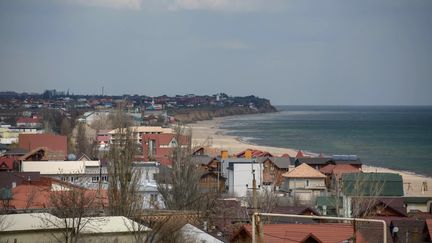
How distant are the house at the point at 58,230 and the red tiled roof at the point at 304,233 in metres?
2.97

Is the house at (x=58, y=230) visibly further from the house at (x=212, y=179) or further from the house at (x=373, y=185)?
the house at (x=212, y=179)

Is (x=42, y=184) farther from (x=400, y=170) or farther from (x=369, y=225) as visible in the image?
(x=400, y=170)

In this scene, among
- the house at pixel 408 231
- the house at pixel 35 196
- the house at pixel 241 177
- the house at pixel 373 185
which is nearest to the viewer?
the house at pixel 408 231

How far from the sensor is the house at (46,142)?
4339 cm

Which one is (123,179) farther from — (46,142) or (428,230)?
(46,142)

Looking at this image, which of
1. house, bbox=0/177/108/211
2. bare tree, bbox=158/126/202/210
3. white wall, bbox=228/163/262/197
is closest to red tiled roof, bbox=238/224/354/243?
house, bbox=0/177/108/211

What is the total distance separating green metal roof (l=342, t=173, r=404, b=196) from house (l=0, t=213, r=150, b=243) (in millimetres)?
15119

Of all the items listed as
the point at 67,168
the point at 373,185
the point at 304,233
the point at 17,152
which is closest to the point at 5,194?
the point at 304,233

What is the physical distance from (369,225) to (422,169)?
36789mm

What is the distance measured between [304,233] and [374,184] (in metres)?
14.3

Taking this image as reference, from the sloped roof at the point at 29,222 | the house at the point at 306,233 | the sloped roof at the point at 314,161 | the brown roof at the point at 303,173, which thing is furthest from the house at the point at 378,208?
the sloped roof at the point at 314,161

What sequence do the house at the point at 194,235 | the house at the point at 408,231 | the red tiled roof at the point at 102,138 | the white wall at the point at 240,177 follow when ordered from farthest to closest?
the red tiled roof at the point at 102,138, the white wall at the point at 240,177, the house at the point at 408,231, the house at the point at 194,235

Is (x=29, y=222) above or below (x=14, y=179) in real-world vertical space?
above

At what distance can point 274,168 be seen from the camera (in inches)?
1495
